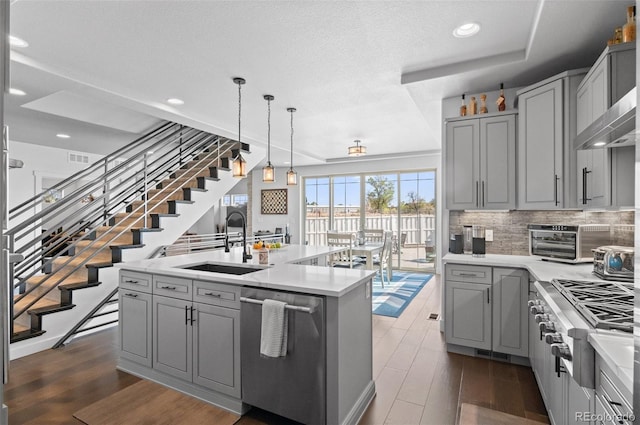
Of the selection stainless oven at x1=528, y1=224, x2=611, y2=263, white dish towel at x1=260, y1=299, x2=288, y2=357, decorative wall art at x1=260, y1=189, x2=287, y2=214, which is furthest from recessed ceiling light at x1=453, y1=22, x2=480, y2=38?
decorative wall art at x1=260, y1=189, x2=287, y2=214

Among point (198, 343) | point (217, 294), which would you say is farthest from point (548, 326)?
point (198, 343)

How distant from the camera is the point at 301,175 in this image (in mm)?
8891

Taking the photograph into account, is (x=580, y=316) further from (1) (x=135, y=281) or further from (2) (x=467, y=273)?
Result: (1) (x=135, y=281)

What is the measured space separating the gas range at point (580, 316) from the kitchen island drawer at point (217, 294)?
5.88 feet

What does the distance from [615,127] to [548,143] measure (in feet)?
5.34

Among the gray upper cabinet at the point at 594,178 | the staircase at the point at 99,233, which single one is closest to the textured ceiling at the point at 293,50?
the gray upper cabinet at the point at 594,178

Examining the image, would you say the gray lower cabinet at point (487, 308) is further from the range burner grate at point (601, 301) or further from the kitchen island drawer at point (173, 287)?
the kitchen island drawer at point (173, 287)

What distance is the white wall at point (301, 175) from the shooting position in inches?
293

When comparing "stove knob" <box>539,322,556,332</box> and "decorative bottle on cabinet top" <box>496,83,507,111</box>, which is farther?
"decorative bottle on cabinet top" <box>496,83,507,111</box>

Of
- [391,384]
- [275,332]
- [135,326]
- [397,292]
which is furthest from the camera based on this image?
[397,292]

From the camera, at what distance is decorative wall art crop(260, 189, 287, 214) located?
358 inches

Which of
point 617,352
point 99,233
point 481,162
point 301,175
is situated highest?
point 301,175

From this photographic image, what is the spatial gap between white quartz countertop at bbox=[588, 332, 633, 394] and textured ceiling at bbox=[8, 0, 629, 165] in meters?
1.92

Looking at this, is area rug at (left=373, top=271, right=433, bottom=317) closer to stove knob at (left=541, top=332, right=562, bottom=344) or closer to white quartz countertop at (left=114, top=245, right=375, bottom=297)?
white quartz countertop at (left=114, top=245, right=375, bottom=297)
